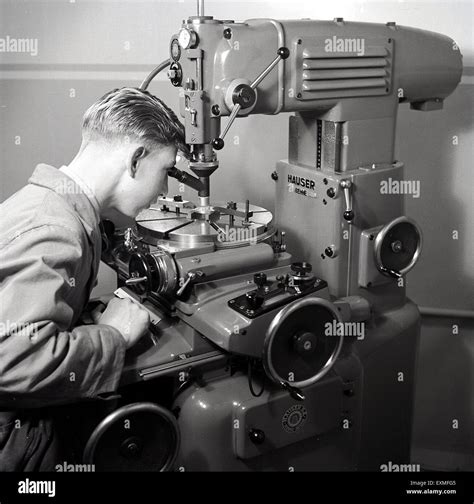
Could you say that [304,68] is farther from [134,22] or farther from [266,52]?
[134,22]

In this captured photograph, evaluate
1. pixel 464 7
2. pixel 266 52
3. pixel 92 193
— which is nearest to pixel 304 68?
pixel 266 52

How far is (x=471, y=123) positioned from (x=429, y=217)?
0.38 meters

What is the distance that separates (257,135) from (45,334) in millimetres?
1578

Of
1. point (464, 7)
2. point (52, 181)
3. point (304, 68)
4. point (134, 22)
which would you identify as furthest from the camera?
point (134, 22)

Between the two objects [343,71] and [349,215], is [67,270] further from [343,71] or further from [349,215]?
[343,71]

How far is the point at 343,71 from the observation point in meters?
1.81

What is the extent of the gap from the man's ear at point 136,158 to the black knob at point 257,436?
0.68m

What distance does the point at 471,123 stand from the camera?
2.46 metres

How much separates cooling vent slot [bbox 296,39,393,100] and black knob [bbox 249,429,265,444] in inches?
33.3

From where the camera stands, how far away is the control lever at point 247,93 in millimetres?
1649

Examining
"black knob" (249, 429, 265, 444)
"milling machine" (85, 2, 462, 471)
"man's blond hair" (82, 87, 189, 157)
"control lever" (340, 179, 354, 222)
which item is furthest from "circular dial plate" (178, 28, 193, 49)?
"black knob" (249, 429, 265, 444)

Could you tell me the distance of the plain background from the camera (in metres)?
2.53

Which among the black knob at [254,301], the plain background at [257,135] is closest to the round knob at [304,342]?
the black knob at [254,301]

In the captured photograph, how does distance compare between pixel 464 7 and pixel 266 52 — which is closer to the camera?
pixel 266 52
